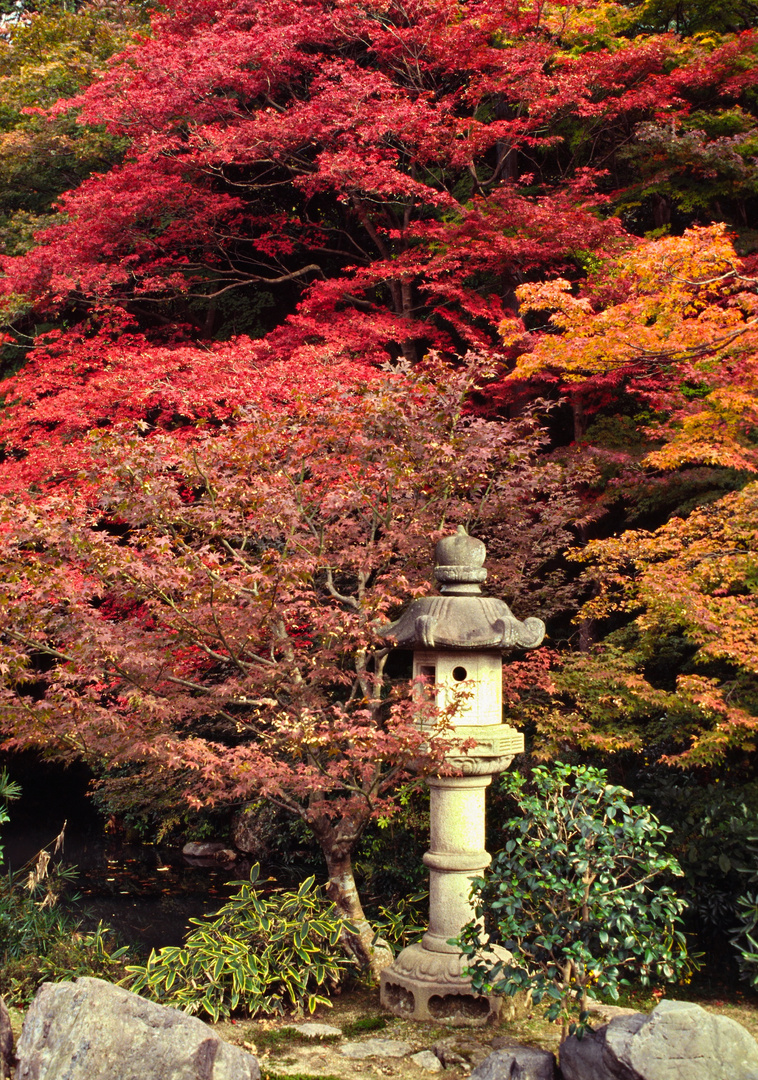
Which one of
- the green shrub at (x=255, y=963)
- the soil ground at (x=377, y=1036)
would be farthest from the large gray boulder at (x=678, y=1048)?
the green shrub at (x=255, y=963)

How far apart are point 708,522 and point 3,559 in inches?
180

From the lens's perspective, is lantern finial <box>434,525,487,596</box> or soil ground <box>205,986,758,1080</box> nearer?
soil ground <box>205,986,758,1080</box>

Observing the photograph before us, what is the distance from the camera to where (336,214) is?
12.9 meters

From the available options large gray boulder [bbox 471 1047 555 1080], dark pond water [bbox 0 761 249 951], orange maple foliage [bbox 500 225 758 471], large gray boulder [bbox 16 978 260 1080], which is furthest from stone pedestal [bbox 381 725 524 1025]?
dark pond water [bbox 0 761 249 951]

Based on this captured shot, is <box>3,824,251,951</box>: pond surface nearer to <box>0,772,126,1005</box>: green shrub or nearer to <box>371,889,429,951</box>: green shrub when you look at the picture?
<box>0,772,126,1005</box>: green shrub

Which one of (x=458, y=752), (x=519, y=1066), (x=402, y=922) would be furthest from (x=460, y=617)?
(x=402, y=922)

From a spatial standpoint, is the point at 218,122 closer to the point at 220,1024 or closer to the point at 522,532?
the point at 522,532

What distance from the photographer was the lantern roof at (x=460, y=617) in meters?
5.26

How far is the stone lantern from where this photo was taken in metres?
5.25

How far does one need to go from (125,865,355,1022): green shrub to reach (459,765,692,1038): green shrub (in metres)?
1.53

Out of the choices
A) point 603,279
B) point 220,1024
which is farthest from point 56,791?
point 603,279

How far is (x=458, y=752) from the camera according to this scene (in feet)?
17.3

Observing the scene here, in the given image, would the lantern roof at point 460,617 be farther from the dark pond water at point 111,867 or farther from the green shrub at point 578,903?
the dark pond water at point 111,867

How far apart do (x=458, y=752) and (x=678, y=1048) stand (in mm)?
2047
